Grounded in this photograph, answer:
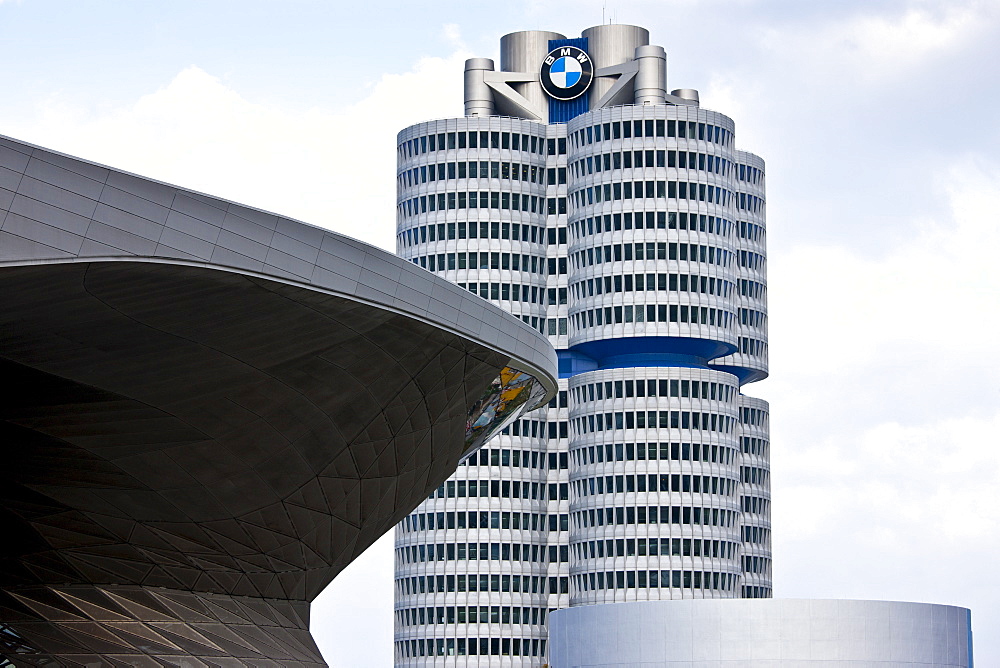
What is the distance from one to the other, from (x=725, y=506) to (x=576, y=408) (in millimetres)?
14234

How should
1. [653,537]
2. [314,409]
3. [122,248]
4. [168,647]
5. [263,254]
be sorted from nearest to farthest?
[122,248]
[263,254]
[314,409]
[168,647]
[653,537]

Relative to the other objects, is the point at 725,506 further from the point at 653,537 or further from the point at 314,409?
the point at 314,409

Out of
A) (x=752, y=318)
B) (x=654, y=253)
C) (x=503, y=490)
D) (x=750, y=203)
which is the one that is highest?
(x=750, y=203)

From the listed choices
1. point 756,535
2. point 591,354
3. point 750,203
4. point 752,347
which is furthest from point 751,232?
point 756,535

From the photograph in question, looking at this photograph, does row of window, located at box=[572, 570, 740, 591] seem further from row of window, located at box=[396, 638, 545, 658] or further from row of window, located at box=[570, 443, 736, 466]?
row of window, located at box=[570, 443, 736, 466]

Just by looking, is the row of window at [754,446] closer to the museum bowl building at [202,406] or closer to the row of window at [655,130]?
the row of window at [655,130]

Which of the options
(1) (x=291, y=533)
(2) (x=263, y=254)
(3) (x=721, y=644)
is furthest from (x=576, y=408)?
(2) (x=263, y=254)

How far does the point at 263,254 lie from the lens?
29.1m

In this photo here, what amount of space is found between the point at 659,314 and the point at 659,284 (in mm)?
2405

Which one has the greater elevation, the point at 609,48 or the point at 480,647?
the point at 609,48

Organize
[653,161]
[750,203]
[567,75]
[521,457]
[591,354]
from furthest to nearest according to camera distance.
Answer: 1. [750,203]
2. [567,75]
3. [591,354]
4. [521,457]
5. [653,161]

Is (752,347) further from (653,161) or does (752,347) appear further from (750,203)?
(653,161)

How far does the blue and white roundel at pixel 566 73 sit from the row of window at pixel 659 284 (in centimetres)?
1961

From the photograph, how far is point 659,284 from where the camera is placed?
429 feet
